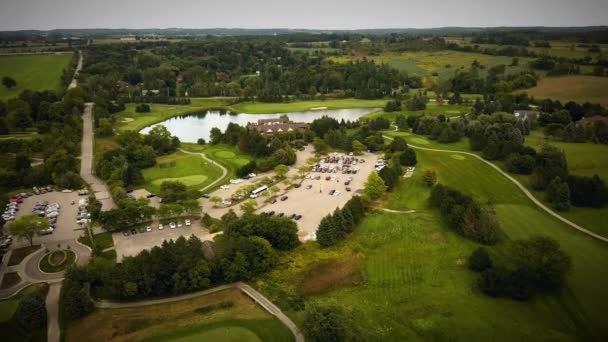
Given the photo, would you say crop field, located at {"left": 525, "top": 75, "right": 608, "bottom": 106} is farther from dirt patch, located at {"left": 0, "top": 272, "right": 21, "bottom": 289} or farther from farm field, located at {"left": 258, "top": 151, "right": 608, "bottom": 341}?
dirt patch, located at {"left": 0, "top": 272, "right": 21, "bottom": 289}

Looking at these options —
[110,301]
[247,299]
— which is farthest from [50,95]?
Answer: [247,299]

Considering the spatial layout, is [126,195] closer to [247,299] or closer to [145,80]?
[247,299]

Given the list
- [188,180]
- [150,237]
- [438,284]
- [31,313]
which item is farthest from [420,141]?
[31,313]

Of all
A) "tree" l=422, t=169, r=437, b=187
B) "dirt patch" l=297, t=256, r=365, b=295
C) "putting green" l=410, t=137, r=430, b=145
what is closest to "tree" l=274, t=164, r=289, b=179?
"tree" l=422, t=169, r=437, b=187

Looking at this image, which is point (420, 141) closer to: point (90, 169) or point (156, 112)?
point (90, 169)

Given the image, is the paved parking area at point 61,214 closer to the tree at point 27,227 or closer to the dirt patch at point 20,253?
the dirt patch at point 20,253

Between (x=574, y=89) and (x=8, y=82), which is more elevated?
(x=8, y=82)
